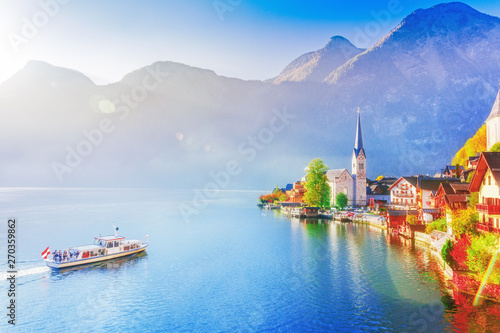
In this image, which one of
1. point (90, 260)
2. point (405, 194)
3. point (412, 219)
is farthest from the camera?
point (405, 194)

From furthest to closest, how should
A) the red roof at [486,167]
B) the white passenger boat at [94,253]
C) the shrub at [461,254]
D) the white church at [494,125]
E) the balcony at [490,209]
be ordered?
the white church at [494,125] → the white passenger boat at [94,253] → the red roof at [486,167] → the shrub at [461,254] → the balcony at [490,209]

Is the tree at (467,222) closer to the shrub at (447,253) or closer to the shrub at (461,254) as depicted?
the shrub at (461,254)

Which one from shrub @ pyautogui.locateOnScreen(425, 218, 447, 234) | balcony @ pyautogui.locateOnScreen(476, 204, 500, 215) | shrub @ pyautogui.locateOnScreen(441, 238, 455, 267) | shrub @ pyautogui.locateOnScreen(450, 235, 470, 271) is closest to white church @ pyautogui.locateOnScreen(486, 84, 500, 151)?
shrub @ pyautogui.locateOnScreen(425, 218, 447, 234)

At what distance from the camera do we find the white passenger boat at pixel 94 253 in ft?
171

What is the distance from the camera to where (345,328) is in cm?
2967

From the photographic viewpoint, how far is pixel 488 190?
43594 millimetres

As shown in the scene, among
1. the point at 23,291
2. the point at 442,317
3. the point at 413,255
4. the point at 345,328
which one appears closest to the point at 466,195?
the point at 413,255

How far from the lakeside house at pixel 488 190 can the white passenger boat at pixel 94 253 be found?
189ft

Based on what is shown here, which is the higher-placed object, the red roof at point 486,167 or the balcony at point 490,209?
the red roof at point 486,167

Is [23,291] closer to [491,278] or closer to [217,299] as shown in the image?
[217,299]

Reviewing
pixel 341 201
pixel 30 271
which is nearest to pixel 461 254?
pixel 30 271

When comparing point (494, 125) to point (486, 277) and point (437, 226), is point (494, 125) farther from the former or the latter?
point (486, 277)

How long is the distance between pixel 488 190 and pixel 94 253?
62.1 metres

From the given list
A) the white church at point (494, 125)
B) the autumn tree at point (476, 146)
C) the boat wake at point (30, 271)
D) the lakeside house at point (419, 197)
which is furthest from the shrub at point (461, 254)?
the autumn tree at point (476, 146)
